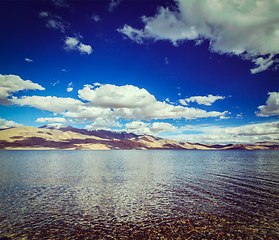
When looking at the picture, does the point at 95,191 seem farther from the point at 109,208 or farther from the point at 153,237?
the point at 153,237

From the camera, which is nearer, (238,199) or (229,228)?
(229,228)

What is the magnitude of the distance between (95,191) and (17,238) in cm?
1300

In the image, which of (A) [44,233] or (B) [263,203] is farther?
(B) [263,203]

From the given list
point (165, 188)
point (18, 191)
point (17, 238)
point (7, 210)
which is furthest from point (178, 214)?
point (18, 191)

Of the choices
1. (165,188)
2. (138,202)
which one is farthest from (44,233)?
(165,188)

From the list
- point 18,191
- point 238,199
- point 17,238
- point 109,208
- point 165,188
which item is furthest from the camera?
point 165,188

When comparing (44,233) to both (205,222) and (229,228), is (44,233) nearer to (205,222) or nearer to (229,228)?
(205,222)

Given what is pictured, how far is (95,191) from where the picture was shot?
24.9 metres

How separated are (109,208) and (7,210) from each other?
433 inches

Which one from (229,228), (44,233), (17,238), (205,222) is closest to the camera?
(17,238)

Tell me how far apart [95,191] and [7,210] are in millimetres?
10770

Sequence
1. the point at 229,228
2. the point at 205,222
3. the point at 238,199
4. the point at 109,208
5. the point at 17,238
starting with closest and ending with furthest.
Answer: the point at 17,238, the point at 229,228, the point at 205,222, the point at 109,208, the point at 238,199

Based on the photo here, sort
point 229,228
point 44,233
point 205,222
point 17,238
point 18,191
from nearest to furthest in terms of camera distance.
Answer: point 17,238 → point 44,233 → point 229,228 → point 205,222 → point 18,191

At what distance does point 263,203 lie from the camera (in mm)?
20328
